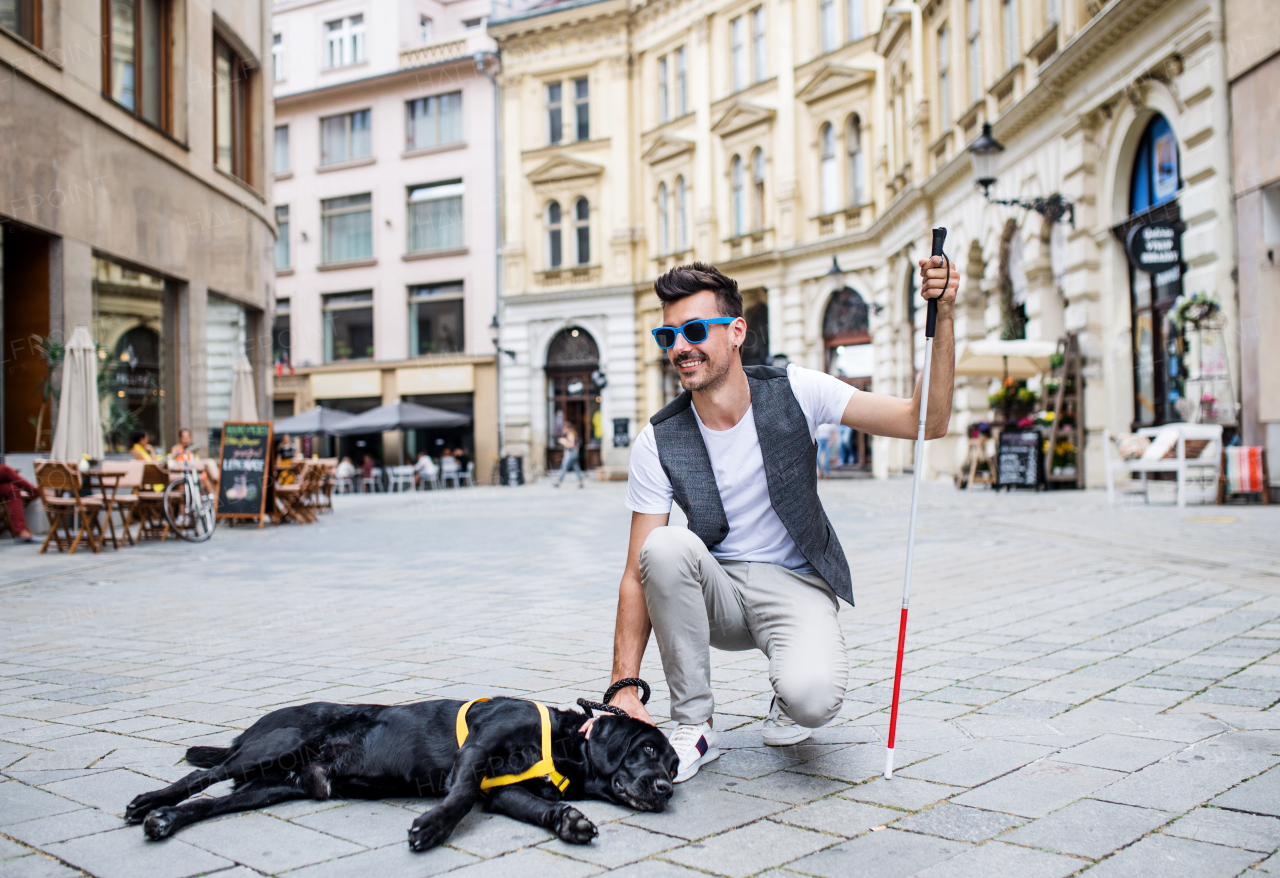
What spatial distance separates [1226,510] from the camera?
438 inches

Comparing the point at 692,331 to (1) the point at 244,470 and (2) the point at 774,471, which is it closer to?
(2) the point at 774,471

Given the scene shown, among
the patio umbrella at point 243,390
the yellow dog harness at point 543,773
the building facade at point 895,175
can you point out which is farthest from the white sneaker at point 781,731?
the patio umbrella at point 243,390

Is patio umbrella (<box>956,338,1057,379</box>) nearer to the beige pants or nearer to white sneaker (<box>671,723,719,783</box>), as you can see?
the beige pants

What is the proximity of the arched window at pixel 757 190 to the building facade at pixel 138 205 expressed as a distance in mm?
13046

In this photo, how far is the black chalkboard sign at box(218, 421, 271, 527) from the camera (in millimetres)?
13828

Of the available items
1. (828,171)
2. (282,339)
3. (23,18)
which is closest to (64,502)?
(23,18)

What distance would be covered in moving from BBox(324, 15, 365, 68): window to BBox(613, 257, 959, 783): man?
35077mm

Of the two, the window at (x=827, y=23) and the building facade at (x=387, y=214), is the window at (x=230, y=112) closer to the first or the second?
the window at (x=827, y=23)

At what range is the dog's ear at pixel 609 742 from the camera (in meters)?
2.66

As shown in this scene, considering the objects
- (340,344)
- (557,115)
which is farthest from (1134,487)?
(340,344)

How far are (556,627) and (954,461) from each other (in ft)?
57.3

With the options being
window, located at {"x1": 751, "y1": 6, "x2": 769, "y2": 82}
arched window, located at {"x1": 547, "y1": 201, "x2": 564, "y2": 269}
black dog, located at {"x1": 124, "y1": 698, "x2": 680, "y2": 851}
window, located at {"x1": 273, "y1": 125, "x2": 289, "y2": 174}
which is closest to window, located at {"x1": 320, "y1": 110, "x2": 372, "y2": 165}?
window, located at {"x1": 273, "y1": 125, "x2": 289, "y2": 174}

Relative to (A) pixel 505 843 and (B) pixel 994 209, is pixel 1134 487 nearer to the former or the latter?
(B) pixel 994 209

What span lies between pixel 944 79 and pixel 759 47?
8.57m
